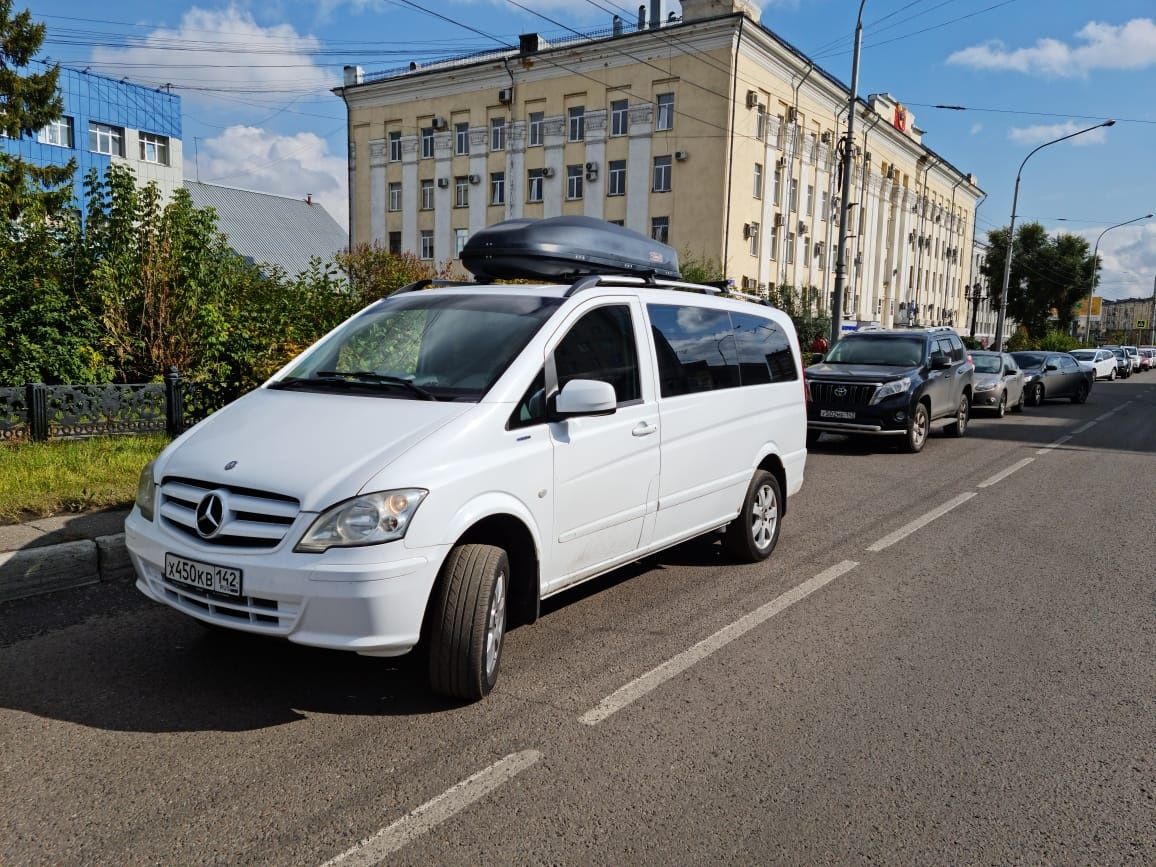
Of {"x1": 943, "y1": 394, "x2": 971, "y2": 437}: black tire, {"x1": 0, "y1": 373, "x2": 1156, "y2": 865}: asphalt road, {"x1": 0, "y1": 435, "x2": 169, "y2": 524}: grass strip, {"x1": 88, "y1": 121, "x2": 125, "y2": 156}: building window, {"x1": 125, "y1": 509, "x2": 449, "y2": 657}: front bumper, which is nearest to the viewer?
{"x1": 0, "y1": 373, "x2": 1156, "y2": 865}: asphalt road

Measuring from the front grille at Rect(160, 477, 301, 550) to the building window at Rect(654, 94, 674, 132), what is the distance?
127ft

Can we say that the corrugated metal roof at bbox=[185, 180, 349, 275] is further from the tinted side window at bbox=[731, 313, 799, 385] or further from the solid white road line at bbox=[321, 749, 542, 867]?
the solid white road line at bbox=[321, 749, 542, 867]

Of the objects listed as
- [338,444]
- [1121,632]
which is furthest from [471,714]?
[1121,632]

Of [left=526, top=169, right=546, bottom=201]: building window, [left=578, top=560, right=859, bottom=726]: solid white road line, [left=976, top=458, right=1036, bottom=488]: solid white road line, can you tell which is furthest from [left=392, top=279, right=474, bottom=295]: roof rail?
[left=526, top=169, right=546, bottom=201]: building window

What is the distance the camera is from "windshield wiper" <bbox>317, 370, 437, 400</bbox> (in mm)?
4328

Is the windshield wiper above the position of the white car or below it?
above

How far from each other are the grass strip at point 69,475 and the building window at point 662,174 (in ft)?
112

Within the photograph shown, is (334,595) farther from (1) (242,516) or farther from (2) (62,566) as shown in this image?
(2) (62,566)

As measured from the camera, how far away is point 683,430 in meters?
5.44

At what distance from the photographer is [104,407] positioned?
29.5ft

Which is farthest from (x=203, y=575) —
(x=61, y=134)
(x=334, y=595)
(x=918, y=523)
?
(x=61, y=134)

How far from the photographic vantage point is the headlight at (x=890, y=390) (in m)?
13.2

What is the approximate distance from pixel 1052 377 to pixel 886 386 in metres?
14.4

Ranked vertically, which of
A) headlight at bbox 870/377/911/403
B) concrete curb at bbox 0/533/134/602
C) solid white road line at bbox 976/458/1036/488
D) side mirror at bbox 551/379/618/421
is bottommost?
solid white road line at bbox 976/458/1036/488
